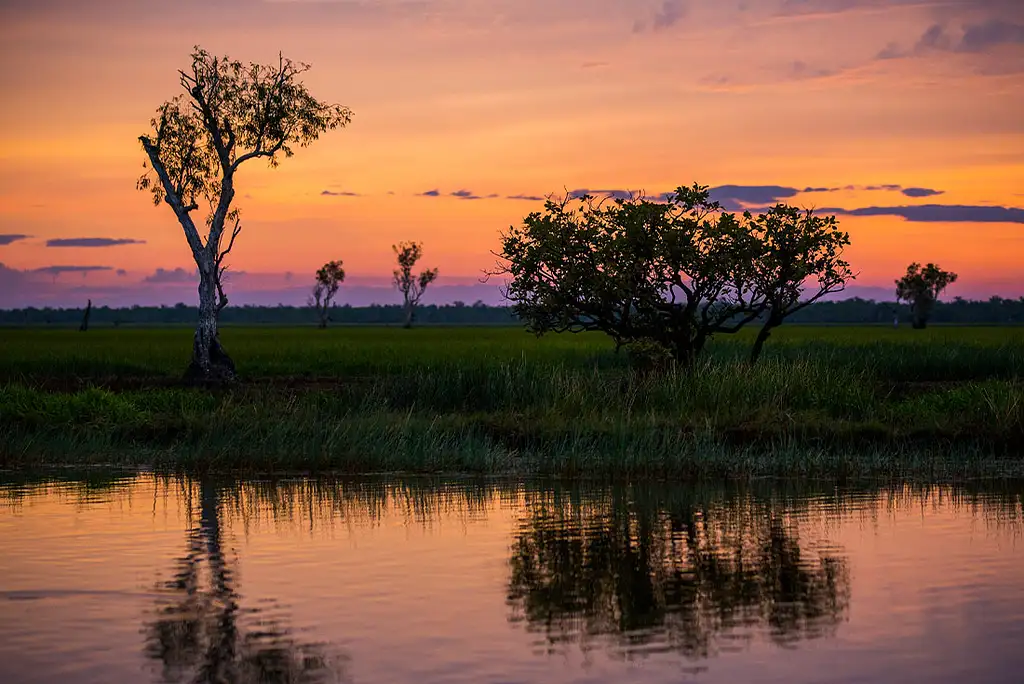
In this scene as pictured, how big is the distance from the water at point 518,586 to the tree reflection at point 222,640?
0.03 meters

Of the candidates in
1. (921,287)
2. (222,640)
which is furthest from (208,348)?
(921,287)

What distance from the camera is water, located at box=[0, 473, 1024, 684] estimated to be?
10289mm

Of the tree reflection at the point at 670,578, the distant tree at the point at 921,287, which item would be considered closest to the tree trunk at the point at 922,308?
the distant tree at the point at 921,287

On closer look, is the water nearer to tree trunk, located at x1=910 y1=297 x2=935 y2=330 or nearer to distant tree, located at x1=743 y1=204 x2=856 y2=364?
distant tree, located at x1=743 y1=204 x2=856 y2=364

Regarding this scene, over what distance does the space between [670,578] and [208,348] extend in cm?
3488

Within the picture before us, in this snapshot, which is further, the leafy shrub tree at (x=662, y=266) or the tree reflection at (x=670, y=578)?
the leafy shrub tree at (x=662, y=266)


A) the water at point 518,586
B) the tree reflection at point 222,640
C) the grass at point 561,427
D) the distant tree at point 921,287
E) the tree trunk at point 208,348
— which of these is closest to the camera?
the tree reflection at point 222,640

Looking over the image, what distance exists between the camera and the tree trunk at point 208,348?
45562 mm

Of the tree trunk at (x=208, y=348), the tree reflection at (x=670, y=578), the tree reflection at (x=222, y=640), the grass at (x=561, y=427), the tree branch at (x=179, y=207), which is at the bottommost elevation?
the tree reflection at (x=670, y=578)

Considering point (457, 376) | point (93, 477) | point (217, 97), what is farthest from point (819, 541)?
point (217, 97)

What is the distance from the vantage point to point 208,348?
46125 mm

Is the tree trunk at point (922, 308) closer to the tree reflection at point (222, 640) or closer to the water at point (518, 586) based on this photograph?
the water at point (518, 586)

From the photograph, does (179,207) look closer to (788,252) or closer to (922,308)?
(788,252)

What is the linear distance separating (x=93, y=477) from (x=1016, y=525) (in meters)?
15.8
